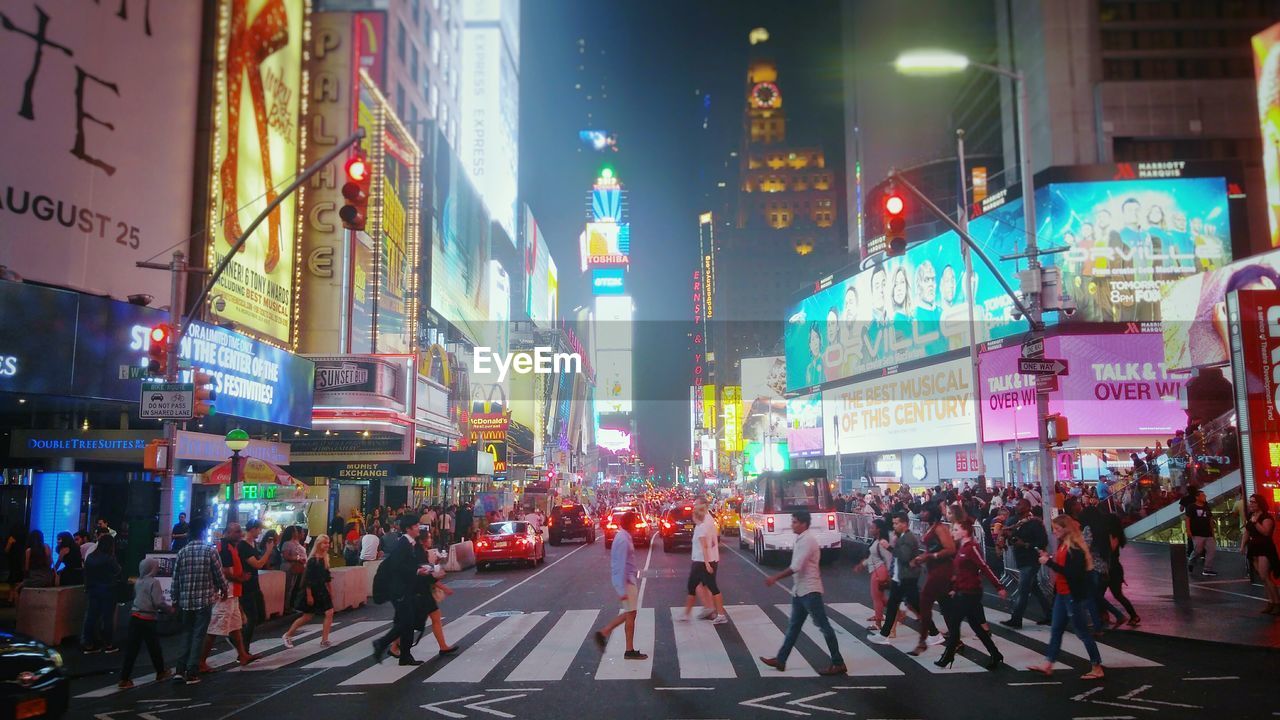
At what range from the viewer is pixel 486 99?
7819 centimetres

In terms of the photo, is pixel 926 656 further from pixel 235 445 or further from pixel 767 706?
pixel 235 445

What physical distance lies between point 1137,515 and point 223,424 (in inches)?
1170

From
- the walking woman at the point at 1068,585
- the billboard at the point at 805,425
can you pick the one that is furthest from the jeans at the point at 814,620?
the billboard at the point at 805,425

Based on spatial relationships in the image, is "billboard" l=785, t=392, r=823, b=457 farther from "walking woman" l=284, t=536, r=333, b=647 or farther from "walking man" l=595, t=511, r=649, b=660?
"walking man" l=595, t=511, r=649, b=660

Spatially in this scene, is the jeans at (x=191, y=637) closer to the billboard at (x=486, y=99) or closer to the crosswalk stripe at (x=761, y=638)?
the crosswalk stripe at (x=761, y=638)

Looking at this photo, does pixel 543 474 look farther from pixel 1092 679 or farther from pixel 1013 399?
pixel 1092 679

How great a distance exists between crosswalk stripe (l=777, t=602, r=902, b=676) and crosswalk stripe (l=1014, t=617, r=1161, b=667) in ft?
7.93

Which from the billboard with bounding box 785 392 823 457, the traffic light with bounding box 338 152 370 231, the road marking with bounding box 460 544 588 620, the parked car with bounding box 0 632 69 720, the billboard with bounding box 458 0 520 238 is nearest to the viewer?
the parked car with bounding box 0 632 69 720

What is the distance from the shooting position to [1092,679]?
32.4ft

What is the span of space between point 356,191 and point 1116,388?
4450 centimetres

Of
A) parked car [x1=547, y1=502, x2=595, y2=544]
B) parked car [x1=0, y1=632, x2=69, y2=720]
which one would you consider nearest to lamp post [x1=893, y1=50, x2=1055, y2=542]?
parked car [x1=0, y1=632, x2=69, y2=720]

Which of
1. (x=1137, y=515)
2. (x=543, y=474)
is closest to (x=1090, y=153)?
(x=1137, y=515)

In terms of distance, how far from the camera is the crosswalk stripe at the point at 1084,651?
1077 cm

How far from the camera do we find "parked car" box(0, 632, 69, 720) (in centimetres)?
790
